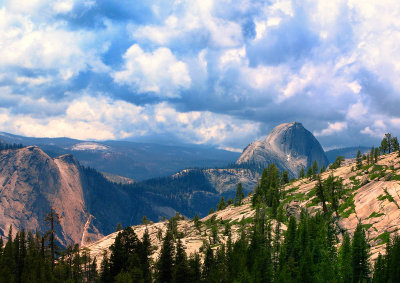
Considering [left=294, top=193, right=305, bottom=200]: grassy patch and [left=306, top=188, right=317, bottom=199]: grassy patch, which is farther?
[left=294, top=193, right=305, bottom=200]: grassy patch

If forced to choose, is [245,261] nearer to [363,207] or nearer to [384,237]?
[384,237]

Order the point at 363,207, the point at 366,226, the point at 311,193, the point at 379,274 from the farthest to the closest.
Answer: the point at 311,193 < the point at 363,207 < the point at 366,226 < the point at 379,274

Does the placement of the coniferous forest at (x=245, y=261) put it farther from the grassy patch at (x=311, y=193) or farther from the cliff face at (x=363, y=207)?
the grassy patch at (x=311, y=193)

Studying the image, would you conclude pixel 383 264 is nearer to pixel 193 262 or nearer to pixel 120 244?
pixel 193 262

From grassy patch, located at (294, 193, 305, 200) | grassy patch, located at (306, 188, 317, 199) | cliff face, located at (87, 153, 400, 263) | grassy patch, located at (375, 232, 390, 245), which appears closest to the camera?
grassy patch, located at (375, 232, 390, 245)

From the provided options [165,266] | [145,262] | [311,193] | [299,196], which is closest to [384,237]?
[311,193]

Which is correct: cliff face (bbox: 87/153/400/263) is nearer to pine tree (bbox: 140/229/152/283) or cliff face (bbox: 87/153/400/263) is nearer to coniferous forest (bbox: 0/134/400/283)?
coniferous forest (bbox: 0/134/400/283)

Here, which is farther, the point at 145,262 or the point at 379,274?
the point at 145,262

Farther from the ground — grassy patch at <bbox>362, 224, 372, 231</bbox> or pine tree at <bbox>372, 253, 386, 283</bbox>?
grassy patch at <bbox>362, 224, 372, 231</bbox>

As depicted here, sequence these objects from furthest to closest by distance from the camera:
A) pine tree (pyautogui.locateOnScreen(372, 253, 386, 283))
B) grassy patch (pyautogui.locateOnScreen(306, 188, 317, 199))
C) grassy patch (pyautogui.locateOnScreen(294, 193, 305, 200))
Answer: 1. grassy patch (pyautogui.locateOnScreen(294, 193, 305, 200))
2. grassy patch (pyautogui.locateOnScreen(306, 188, 317, 199))
3. pine tree (pyautogui.locateOnScreen(372, 253, 386, 283))

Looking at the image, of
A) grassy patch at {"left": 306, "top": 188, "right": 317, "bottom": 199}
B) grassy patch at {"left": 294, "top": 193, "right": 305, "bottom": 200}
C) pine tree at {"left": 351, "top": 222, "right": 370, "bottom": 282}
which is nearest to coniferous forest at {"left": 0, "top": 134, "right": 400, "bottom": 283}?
pine tree at {"left": 351, "top": 222, "right": 370, "bottom": 282}

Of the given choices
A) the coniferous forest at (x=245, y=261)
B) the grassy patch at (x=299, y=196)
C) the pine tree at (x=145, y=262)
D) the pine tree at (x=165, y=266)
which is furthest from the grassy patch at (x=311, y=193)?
the pine tree at (x=145, y=262)

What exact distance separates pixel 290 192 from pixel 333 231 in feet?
199

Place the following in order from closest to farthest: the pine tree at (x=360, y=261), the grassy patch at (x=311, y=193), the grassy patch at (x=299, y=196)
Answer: the pine tree at (x=360, y=261), the grassy patch at (x=311, y=193), the grassy patch at (x=299, y=196)
